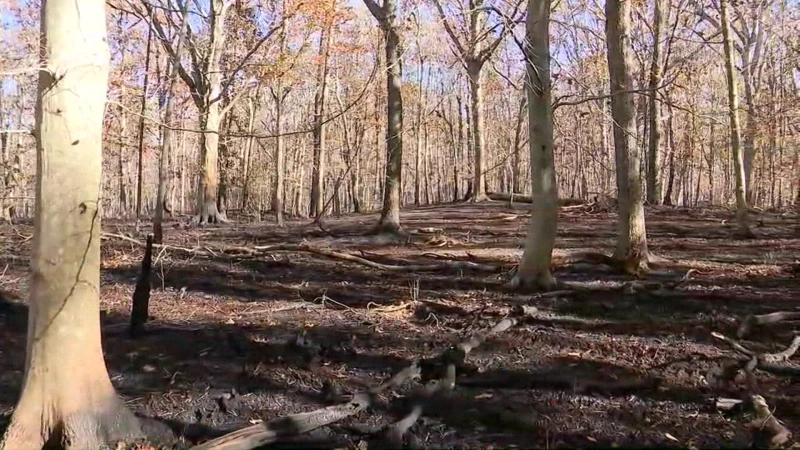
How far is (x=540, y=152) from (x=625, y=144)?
1773mm

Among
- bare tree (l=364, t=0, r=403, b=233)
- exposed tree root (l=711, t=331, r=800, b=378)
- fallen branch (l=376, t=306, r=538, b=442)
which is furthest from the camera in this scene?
bare tree (l=364, t=0, r=403, b=233)

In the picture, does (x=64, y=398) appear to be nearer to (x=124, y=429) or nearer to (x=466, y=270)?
(x=124, y=429)

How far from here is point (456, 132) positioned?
48719 mm

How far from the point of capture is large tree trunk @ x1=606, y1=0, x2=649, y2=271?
879 centimetres

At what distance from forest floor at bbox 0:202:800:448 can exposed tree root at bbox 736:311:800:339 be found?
0.22ft

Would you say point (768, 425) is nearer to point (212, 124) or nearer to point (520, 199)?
point (212, 124)

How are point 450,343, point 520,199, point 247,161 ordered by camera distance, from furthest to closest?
1. point 247,161
2. point 520,199
3. point 450,343

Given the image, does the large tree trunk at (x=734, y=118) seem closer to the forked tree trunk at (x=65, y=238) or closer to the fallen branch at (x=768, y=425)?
the fallen branch at (x=768, y=425)

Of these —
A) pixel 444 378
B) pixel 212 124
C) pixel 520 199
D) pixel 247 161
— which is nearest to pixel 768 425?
pixel 444 378

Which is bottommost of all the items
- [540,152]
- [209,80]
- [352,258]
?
[352,258]

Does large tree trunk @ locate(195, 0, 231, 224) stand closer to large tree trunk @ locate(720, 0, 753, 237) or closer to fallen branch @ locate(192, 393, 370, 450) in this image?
large tree trunk @ locate(720, 0, 753, 237)

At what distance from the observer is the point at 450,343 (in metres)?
5.75

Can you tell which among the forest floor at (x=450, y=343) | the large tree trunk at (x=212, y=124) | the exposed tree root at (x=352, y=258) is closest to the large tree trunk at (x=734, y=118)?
the forest floor at (x=450, y=343)

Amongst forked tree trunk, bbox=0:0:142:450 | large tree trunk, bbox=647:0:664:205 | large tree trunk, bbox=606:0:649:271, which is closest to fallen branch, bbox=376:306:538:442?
Answer: forked tree trunk, bbox=0:0:142:450
